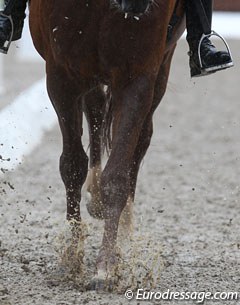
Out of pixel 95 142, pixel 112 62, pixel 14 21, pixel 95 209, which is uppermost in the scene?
pixel 112 62

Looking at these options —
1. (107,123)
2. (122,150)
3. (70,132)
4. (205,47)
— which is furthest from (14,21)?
(122,150)

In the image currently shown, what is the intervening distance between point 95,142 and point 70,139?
1167 mm

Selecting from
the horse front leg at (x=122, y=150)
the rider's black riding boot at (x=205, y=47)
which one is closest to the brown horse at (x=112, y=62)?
the horse front leg at (x=122, y=150)

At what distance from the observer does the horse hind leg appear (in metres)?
7.46

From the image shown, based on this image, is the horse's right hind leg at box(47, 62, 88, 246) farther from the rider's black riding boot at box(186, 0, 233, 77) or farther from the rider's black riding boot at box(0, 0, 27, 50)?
the rider's black riding boot at box(186, 0, 233, 77)

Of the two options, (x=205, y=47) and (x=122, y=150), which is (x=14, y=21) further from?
(x=122, y=150)

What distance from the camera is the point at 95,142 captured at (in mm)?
7766

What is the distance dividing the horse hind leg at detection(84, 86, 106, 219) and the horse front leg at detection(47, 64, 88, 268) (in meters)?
0.70

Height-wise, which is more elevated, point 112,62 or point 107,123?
point 112,62

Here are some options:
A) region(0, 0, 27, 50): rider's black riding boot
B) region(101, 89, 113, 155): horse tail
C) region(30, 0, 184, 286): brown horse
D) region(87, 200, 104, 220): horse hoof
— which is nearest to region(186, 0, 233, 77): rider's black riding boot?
region(30, 0, 184, 286): brown horse

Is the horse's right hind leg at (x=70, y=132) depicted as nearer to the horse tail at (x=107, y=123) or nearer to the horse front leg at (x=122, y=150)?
the horse front leg at (x=122, y=150)

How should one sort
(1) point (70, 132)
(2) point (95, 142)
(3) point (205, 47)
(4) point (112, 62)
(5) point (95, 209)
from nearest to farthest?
1. (4) point (112, 62)
2. (1) point (70, 132)
3. (3) point (205, 47)
4. (5) point (95, 209)
5. (2) point (95, 142)

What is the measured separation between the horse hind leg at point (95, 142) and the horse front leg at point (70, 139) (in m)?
0.70

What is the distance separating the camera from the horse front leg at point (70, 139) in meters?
6.34
